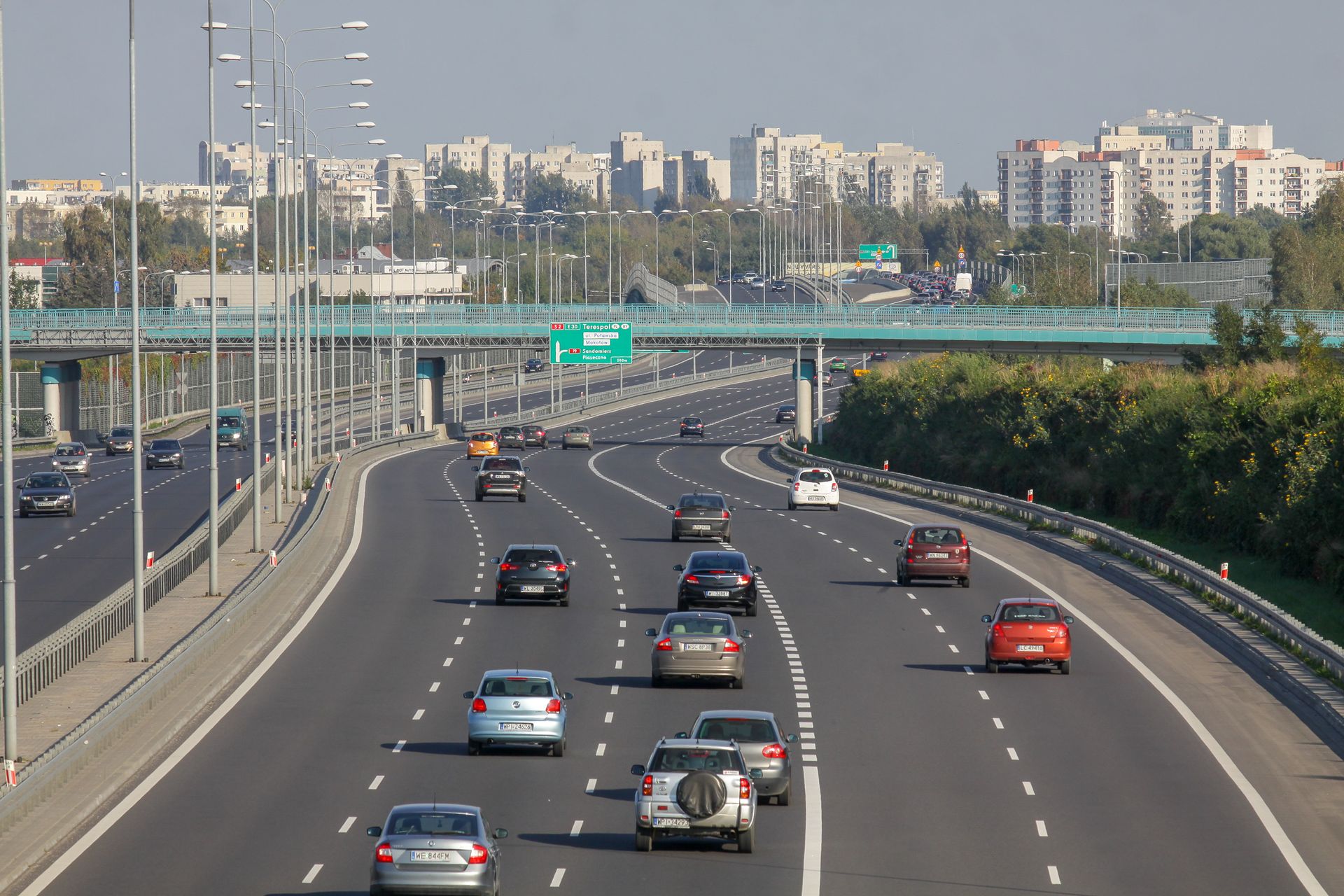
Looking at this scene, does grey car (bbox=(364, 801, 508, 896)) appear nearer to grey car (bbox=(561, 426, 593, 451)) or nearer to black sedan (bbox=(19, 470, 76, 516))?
black sedan (bbox=(19, 470, 76, 516))

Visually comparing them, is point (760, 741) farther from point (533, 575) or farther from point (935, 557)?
point (935, 557)

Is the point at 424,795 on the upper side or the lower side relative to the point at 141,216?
lower

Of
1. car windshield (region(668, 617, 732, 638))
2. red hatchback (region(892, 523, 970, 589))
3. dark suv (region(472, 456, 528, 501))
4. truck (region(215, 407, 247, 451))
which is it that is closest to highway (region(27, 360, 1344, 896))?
red hatchback (region(892, 523, 970, 589))

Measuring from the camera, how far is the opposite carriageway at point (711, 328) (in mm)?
102938

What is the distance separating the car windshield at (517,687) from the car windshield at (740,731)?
357 cm

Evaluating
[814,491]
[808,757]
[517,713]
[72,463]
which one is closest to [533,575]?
[517,713]

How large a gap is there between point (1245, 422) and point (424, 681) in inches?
1350

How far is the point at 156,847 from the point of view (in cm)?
2092

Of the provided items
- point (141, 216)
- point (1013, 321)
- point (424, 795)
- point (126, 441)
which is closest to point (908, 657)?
point (424, 795)

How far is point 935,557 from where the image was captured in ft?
149

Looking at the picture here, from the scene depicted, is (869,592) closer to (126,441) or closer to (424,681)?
(424,681)

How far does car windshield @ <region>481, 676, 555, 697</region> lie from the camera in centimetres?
2616

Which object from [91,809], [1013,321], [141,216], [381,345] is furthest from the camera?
[141,216]

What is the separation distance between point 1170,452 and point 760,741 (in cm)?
4349
